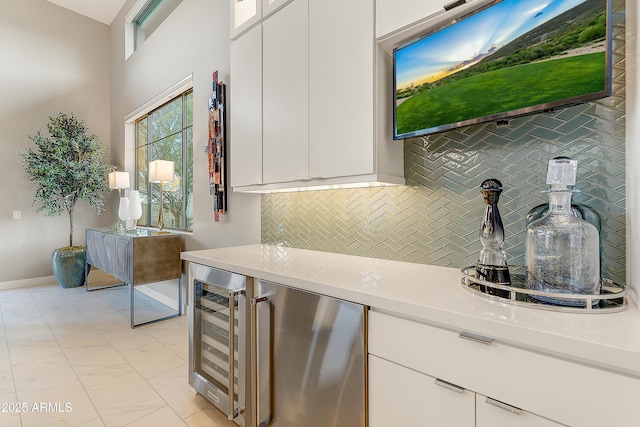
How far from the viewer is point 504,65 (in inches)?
44.3

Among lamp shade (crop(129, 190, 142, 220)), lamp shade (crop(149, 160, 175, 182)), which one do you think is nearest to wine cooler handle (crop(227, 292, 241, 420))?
lamp shade (crop(149, 160, 175, 182))

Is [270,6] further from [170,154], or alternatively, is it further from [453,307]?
[170,154]

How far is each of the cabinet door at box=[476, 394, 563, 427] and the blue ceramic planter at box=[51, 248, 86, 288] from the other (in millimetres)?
5479

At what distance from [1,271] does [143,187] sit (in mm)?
2263

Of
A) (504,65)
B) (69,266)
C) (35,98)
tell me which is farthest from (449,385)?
(35,98)

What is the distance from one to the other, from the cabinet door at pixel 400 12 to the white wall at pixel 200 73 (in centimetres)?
156

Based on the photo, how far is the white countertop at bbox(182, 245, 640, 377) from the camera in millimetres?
693

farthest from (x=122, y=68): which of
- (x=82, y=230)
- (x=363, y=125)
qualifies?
(x=363, y=125)

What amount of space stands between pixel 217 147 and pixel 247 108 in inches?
32.7

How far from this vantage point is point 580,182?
114 cm

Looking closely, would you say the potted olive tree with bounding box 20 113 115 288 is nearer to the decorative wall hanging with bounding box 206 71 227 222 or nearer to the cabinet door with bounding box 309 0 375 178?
the decorative wall hanging with bounding box 206 71 227 222

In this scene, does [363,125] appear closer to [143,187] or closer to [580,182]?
[580,182]

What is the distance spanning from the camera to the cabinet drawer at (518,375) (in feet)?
2.23

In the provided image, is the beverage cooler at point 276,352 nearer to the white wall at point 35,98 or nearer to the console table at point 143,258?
the console table at point 143,258
